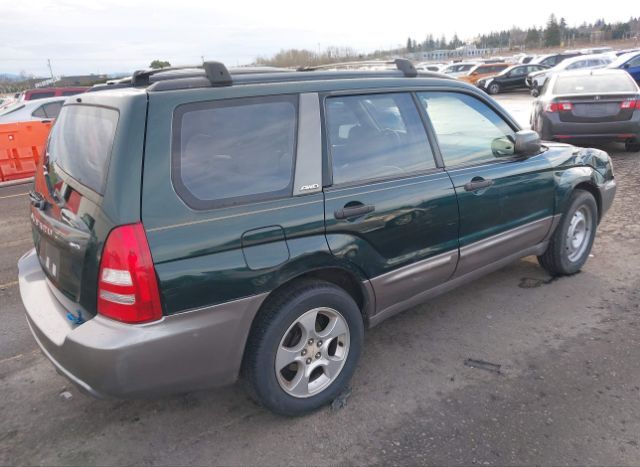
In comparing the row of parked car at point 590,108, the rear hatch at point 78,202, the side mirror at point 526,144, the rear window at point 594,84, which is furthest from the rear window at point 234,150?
the rear window at point 594,84

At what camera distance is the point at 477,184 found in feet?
11.1

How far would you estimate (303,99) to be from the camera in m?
2.73

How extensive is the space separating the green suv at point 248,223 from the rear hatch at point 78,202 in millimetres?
12

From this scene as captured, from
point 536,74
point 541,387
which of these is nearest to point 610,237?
point 541,387

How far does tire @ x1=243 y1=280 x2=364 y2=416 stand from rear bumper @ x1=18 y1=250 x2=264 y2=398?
Result: 107mm

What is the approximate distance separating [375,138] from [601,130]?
7.15 metres

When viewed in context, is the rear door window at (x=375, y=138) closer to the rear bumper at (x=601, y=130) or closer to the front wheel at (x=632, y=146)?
the rear bumper at (x=601, y=130)

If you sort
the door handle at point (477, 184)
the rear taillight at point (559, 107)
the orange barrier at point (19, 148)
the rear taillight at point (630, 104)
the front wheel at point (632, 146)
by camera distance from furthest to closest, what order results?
the orange barrier at point (19, 148)
the front wheel at point (632, 146)
the rear taillight at point (559, 107)
the rear taillight at point (630, 104)
the door handle at point (477, 184)

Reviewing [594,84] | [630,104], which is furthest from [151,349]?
[594,84]

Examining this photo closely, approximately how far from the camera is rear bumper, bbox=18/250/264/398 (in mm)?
2164

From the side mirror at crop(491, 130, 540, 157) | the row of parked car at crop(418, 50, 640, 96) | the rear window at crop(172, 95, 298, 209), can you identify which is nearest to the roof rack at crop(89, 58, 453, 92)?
the rear window at crop(172, 95, 298, 209)

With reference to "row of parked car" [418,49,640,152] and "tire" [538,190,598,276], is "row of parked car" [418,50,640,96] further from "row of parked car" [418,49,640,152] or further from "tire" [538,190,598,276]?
"tire" [538,190,598,276]

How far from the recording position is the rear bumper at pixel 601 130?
8500mm

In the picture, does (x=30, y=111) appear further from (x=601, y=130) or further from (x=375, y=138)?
(x=601, y=130)
